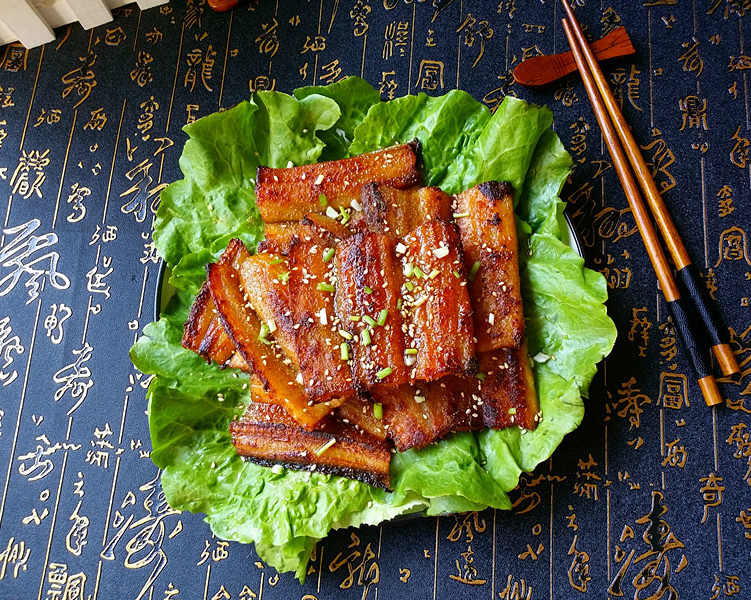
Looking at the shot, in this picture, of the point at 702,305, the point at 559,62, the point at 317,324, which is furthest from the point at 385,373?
the point at 559,62

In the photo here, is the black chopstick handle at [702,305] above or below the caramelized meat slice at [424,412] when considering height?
below

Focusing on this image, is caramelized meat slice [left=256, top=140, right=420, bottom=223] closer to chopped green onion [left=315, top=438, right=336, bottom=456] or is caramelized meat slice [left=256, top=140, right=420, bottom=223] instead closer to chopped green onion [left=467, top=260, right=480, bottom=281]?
chopped green onion [left=467, top=260, right=480, bottom=281]

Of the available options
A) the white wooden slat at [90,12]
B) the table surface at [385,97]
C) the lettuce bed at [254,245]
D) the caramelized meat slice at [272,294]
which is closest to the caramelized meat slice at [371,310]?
the caramelized meat slice at [272,294]

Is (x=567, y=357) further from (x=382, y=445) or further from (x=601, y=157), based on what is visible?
(x=601, y=157)

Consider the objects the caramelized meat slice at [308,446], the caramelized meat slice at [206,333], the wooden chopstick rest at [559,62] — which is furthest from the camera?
the wooden chopstick rest at [559,62]

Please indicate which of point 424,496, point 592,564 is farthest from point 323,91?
point 592,564

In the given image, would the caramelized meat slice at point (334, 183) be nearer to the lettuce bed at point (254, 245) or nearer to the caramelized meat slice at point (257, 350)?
the lettuce bed at point (254, 245)
